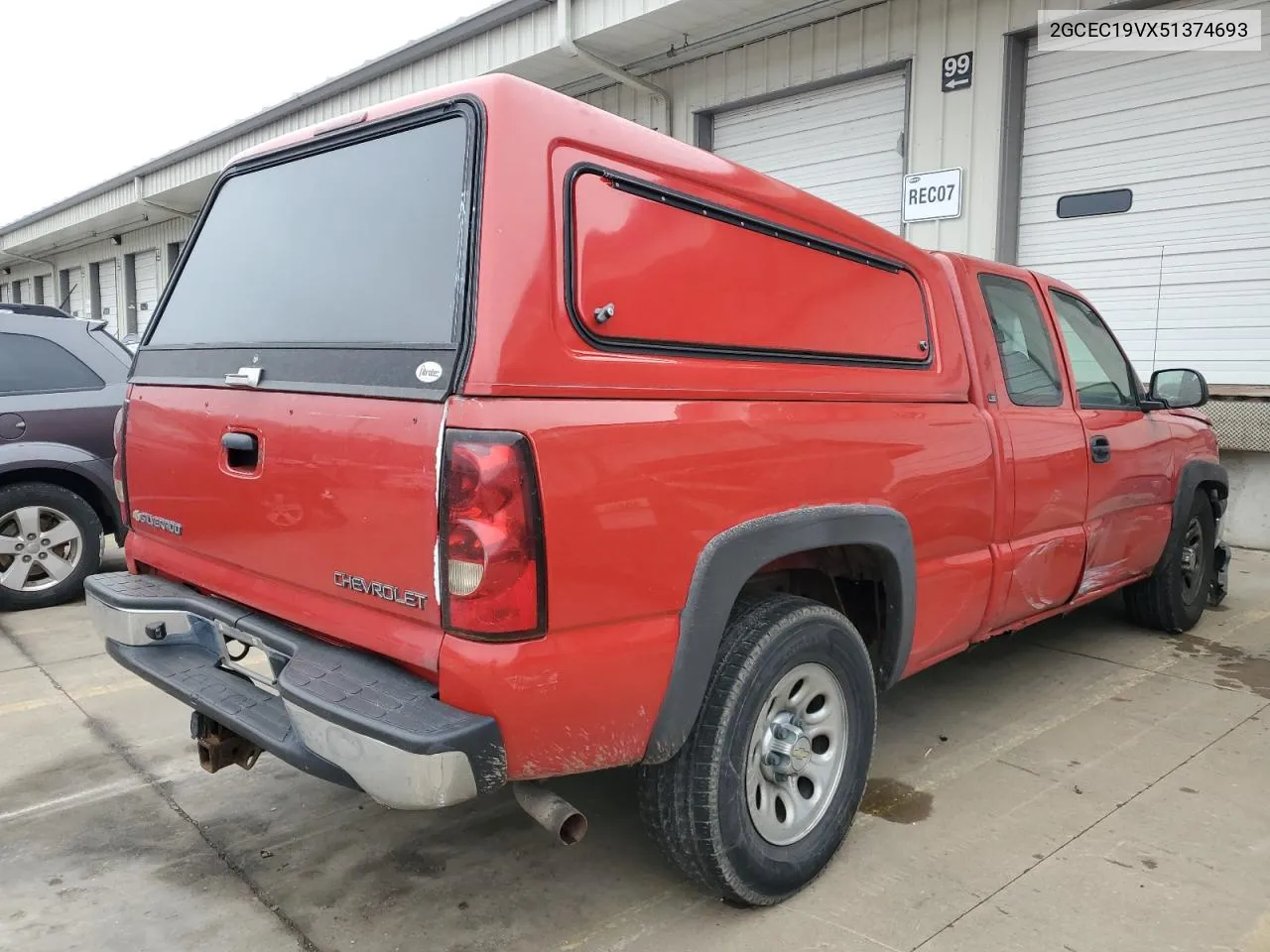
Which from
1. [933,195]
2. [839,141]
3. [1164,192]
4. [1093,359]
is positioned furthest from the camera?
[839,141]

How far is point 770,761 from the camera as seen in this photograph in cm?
258

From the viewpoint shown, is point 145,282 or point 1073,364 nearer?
point 1073,364

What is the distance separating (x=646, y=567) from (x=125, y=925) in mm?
1747

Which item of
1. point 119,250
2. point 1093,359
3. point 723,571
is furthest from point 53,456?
point 119,250

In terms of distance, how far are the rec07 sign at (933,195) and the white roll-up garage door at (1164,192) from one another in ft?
1.93

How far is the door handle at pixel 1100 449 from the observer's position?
13.1 ft

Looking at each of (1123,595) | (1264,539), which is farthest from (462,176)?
A: (1264,539)

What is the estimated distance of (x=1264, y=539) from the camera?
25.3ft

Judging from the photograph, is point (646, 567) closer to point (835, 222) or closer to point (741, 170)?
point (741, 170)

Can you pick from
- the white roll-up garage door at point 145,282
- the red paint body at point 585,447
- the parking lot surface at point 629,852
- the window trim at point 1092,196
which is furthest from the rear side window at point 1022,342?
the white roll-up garage door at point 145,282

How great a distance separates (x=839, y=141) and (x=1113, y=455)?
6.40 meters

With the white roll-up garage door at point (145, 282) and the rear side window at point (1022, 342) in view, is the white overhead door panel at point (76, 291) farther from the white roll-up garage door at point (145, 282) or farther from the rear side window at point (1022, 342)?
the rear side window at point (1022, 342)

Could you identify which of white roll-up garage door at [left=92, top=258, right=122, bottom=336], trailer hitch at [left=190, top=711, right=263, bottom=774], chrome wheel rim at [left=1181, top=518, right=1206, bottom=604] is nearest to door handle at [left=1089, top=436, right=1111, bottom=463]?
chrome wheel rim at [left=1181, top=518, right=1206, bottom=604]

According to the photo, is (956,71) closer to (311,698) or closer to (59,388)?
(59,388)
